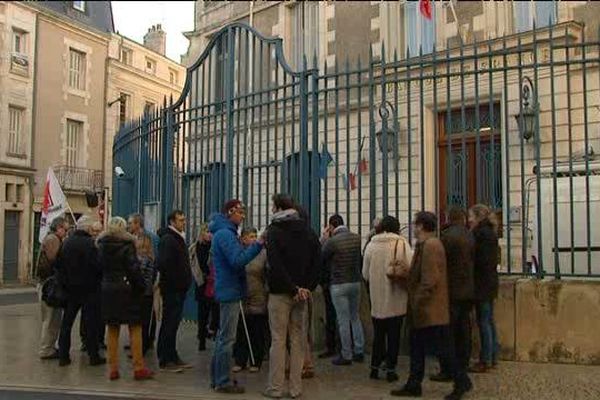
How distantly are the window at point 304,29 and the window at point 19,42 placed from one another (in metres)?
15.3

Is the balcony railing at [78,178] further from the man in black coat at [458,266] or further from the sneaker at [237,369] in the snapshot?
the man in black coat at [458,266]

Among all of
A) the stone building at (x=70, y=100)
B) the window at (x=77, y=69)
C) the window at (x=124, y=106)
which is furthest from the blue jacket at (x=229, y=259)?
the window at (x=124, y=106)

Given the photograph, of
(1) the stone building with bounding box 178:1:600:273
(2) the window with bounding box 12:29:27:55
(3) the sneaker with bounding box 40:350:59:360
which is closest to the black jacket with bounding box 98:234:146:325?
(3) the sneaker with bounding box 40:350:59:360

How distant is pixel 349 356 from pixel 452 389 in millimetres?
1657

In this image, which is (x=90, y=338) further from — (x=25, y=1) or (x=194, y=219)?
(x=25, y=1)

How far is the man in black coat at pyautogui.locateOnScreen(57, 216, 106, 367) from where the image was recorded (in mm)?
8297

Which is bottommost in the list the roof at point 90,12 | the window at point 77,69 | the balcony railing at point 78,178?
the balcony railing at point 78,178

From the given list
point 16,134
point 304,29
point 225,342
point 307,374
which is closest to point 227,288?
point 225,342

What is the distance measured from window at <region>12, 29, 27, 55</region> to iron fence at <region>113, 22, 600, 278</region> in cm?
1828

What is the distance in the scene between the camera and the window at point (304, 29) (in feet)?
58.9

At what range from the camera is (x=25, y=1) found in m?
29.2

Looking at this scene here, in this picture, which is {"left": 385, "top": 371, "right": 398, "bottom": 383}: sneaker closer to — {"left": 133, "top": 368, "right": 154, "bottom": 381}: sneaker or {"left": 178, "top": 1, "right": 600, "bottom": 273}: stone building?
{"left": 178, "top": 1, "right": 600, "bottom": 273}: stone building

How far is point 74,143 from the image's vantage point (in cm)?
3194

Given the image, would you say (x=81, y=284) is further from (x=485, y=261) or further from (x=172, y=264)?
(x=485, y=261)
